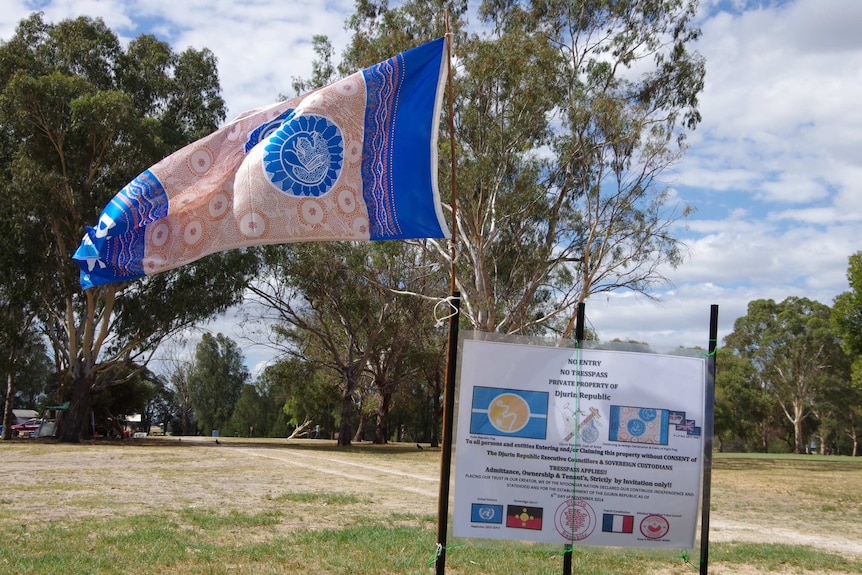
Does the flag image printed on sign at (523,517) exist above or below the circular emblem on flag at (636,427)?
below

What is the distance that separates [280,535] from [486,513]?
3.69 m

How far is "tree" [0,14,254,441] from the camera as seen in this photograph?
29.9 meters

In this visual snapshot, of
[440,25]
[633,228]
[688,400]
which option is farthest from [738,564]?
[440,25]

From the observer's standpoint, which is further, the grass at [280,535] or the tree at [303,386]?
the tree at [303,386]

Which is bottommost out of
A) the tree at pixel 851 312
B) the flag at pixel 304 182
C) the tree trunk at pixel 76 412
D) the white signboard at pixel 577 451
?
the tree trunk at pixel 76 412

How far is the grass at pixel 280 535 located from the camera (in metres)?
6.55

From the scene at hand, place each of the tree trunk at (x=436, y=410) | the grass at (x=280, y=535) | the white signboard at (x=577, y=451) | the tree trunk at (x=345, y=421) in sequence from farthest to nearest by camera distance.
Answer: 1. the tree trunk at (x=436, y=410)
2. the tree trunk at (x=345, y=421)
3. the grass at (x=280, y=535)
4. the white signboard at (x=577, y=451)

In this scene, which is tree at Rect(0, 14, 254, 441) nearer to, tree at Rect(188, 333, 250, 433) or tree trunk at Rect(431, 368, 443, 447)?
tree trunk at Rect(431, 368, 443, 447)

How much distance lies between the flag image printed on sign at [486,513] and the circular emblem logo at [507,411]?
1.57 ft

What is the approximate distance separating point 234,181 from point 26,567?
3.33 meters

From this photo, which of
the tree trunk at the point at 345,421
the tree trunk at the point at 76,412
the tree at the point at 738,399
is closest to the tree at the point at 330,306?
the tree trunk at the point at 345,421

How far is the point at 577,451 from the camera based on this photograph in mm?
5004

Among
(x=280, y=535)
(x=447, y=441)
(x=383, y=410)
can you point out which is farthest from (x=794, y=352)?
(x=447, y=441)

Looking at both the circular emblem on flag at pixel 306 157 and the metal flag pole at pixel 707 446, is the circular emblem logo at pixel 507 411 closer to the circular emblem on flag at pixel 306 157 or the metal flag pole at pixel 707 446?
the metal flag pole at pixel 707 446
